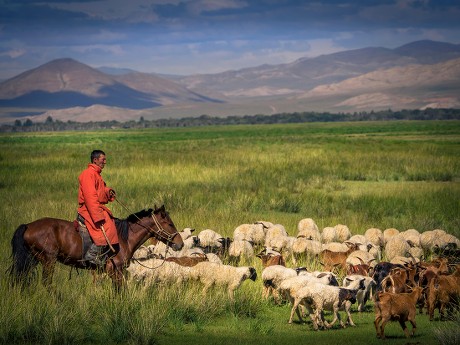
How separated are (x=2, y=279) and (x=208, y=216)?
1135cm

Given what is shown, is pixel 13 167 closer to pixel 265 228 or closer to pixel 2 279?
pixel 265 228

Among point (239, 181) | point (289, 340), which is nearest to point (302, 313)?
point (289, 340)

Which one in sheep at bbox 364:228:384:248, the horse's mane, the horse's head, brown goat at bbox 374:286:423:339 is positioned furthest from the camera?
sheep at bbox 364:228:384:248

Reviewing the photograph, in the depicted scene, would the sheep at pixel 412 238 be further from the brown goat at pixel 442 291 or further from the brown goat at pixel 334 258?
the brown goat at pixel 442 291

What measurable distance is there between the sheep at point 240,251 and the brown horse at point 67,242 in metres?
3.64

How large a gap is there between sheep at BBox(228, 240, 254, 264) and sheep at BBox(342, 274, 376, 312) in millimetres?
3676

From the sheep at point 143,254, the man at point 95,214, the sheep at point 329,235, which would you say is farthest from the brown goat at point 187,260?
the sheep at point 329,235

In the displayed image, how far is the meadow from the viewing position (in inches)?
444

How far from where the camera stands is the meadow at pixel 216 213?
1127cm

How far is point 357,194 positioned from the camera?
3059cm

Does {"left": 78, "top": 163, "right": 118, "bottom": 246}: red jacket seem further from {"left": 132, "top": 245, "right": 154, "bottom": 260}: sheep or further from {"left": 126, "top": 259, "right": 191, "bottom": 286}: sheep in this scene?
{"left": 132, "top": 245, "right": 154, "bottom": 260}: sheep

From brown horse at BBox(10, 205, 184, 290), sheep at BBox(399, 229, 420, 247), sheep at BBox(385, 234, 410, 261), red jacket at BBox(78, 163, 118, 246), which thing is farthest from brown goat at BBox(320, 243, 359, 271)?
red jacket at BBox(78, 163, 118, 246)

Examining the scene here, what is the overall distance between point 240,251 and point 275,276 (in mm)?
3393

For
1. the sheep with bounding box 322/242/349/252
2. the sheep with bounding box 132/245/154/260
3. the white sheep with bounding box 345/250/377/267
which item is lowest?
the sheep with bounding box 322/242/349/252
